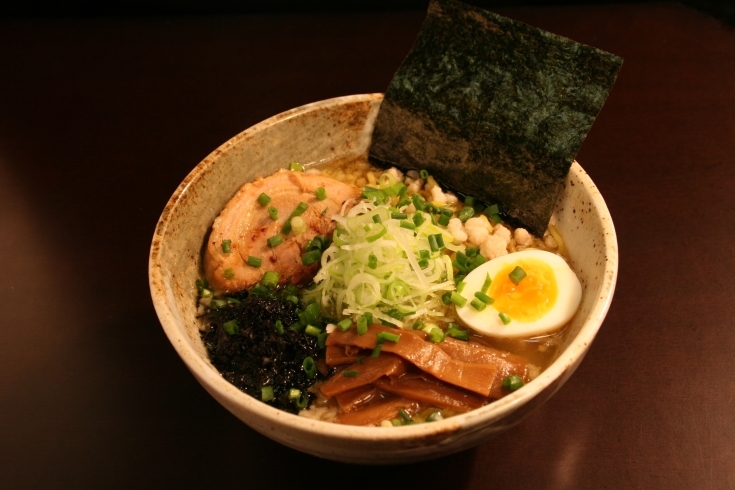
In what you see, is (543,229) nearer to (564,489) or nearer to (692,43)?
(564,489)

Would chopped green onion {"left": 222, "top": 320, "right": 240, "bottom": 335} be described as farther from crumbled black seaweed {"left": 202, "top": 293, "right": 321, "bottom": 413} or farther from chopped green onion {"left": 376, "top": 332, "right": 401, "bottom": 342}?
chopped green onion {"left": 376, "top": 332, "right": 401, "bottom": 342}

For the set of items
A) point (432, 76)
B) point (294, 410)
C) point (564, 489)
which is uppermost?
point (432, 76)

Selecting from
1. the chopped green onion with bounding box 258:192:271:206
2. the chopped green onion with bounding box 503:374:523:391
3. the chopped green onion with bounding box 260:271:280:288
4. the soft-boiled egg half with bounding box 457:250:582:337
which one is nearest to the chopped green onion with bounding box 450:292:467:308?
the soft-boiled egg half with bounding box 457:250:582:337

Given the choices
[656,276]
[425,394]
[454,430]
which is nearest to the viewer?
[454,430]

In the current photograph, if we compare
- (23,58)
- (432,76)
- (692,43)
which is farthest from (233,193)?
(692,43)

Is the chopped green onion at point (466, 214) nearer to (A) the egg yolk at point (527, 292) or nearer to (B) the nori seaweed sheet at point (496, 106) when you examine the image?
(B) the nori seaweed sheet at point (496, 106)

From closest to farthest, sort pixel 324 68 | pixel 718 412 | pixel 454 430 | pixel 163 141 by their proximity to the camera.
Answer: pixel 454 430 → pixel 718 412 → pixel 163 141 → pixel 324 68
